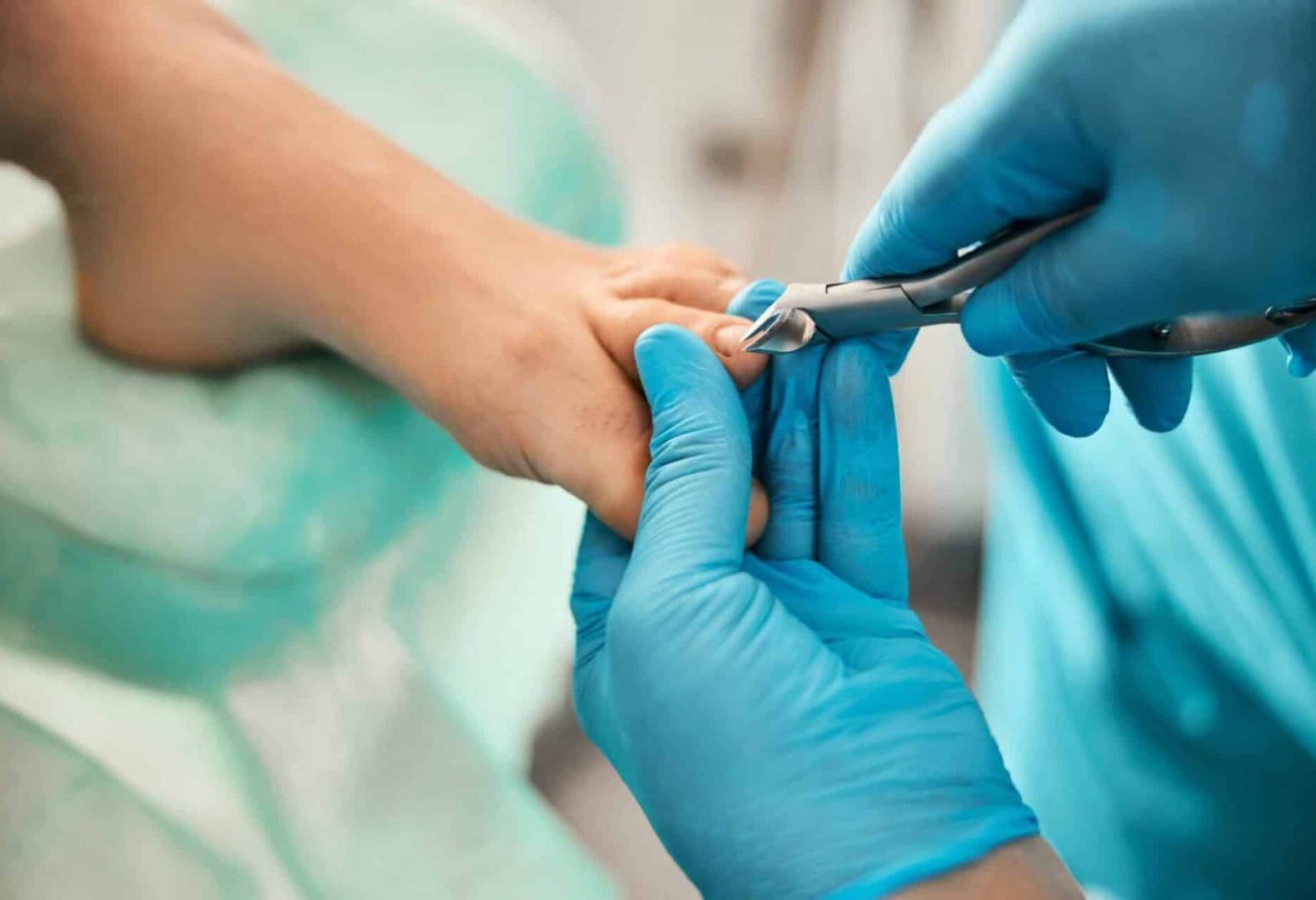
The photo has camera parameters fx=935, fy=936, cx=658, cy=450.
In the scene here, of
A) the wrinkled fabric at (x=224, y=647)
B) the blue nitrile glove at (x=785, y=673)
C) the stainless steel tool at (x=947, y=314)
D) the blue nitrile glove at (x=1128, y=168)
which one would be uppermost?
the blue nitrile glove at (x=1128, y=168)

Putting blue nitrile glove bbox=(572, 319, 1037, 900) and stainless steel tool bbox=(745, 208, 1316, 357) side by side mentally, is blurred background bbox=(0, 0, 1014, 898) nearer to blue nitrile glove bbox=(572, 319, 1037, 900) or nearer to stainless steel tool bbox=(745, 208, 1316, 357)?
blue nitrile glove bbox=(572, 319, 1037, 900)

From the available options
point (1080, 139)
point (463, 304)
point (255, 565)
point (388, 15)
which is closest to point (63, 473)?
point (255, 565)

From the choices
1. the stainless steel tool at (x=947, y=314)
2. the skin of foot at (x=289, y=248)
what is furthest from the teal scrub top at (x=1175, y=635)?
the skin of foot at (x=289, y=248)

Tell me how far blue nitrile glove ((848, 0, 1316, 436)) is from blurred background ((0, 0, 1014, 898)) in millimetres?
466

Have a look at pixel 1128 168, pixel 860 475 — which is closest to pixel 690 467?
pixel 860 475

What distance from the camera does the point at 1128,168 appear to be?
419 mm

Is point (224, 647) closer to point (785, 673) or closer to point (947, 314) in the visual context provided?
A: point (785, 673)

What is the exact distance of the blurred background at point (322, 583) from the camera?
649 mm

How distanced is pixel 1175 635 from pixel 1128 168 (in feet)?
1.67

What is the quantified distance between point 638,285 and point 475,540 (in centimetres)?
35

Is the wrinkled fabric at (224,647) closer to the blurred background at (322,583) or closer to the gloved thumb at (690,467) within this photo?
the blurred background at (322,583)

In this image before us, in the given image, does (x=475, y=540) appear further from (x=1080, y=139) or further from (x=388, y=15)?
(x=1080, y=139)

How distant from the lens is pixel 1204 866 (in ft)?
2.56

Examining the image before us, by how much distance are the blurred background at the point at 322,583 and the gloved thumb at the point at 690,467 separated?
28 cm
